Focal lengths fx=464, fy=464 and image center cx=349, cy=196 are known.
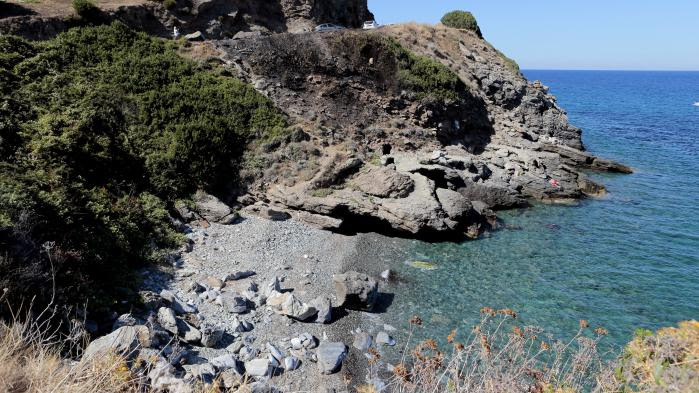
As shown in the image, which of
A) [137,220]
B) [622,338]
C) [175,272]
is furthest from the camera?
[137,220]

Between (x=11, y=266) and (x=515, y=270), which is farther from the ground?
(x=11, y=266)

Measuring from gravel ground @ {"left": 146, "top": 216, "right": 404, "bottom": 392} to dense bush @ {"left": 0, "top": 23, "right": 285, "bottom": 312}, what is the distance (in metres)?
1.94

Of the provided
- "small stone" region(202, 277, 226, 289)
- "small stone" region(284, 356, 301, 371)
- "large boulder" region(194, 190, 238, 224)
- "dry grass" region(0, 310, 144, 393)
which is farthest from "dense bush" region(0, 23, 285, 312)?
"dry grass" region(0, 310, 144, 393)

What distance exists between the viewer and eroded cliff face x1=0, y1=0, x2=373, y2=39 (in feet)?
94.5

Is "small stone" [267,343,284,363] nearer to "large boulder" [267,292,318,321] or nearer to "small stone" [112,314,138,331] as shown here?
"large boulder" [267,292,318,321]

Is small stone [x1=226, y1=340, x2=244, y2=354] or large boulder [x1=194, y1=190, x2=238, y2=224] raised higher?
large boulder [x1=194, y1=190, x2=238, y2=224]

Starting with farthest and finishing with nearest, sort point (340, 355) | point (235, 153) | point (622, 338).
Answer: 1. point (235, 153)
2. point (622, 338)
3. point (340, 355)

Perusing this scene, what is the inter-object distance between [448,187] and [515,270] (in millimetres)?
9148

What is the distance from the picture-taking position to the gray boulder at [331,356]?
45.1 ft

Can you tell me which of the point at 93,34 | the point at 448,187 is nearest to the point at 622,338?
the point at 448,187

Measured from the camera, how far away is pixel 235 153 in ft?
87.0

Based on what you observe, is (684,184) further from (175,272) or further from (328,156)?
(175,272)

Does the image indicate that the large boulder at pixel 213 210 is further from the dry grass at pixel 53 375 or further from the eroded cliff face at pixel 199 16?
the eroded cliff face at pixel 199 16

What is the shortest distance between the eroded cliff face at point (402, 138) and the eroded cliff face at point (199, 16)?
6.67 m
